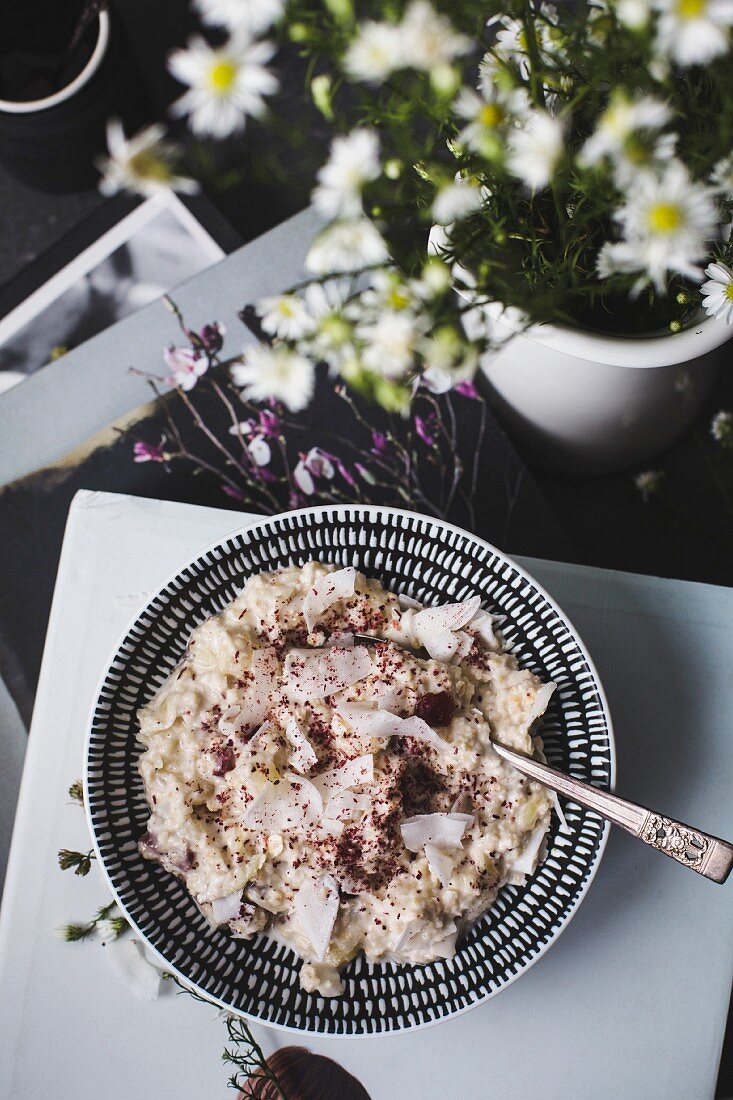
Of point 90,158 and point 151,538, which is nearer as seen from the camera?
point 151,538

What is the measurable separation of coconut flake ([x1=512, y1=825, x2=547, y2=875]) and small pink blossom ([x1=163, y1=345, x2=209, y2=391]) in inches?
32.1

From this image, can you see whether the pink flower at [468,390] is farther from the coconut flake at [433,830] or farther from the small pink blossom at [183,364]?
the coconut flake at [433,830]

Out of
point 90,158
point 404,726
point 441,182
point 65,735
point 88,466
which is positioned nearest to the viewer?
point 441,182

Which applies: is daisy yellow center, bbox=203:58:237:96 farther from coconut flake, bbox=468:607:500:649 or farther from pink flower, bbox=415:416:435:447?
pink flower, bbox=415:416:435:447

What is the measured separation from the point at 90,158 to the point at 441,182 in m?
1.14

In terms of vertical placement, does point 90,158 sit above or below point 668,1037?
above

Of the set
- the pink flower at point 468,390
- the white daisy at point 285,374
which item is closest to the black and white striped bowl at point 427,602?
the pink flower at point 468,390

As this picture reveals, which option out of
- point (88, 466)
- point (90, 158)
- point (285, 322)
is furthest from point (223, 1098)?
point (90, 158)

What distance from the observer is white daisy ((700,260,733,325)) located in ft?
2.69

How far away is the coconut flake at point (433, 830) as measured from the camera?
3.37 ft

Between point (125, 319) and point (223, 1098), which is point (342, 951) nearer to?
point (223, 1098)

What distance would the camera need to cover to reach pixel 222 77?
595 mm

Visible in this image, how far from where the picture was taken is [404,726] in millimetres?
1028

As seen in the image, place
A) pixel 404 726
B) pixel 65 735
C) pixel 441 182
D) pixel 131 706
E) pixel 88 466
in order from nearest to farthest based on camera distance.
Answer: pixel 441 182, pixel 404 726, pixel 131 706, pixel 65 735, pixel 88 466
